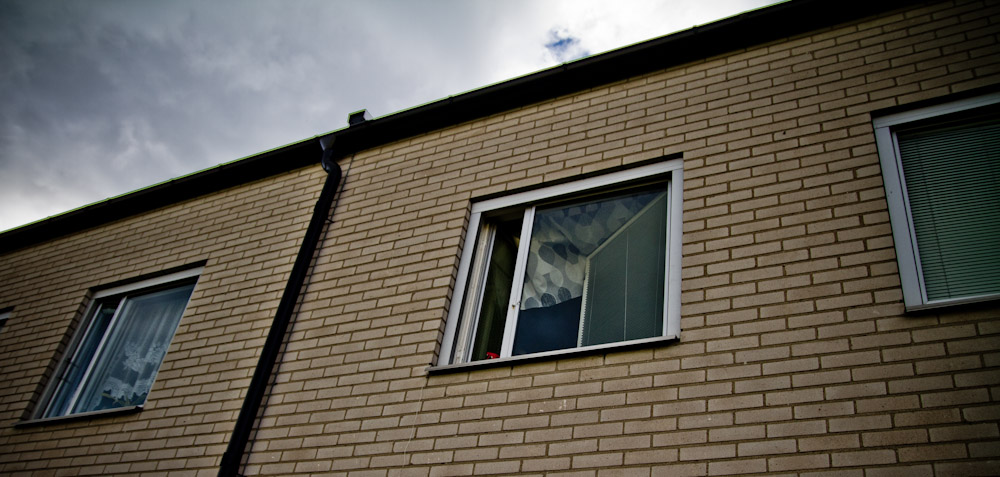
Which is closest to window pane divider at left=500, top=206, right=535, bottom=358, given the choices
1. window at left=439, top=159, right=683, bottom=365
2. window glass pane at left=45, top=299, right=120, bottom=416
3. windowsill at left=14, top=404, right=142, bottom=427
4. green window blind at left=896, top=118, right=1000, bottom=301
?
window at left=439, top=159, right=683, bottom=365

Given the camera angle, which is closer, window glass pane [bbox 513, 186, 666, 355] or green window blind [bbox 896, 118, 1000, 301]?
green window blind [bbox 896, 118, 1000, 301]

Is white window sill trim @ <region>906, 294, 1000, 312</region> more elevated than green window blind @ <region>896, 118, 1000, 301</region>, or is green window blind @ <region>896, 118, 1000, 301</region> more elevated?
green window blind @ <region>896, 118, 1000, 301</region>

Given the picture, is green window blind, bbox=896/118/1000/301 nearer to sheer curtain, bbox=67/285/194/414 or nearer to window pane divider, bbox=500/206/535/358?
window pane divider, bbox=500/206/535/358

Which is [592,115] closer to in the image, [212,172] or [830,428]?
[830,428]

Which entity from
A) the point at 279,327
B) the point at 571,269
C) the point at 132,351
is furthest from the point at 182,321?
the point at 571,269

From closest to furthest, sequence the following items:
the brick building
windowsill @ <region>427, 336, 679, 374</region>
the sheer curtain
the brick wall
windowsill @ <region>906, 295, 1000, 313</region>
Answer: windowsill @ <region>906, 295, 1000, 313</region> < the brick building < windowsill @ <region>427, 336, 679, 374</region> < the brick wall < the sheer curtain

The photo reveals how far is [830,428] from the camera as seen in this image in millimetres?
4066

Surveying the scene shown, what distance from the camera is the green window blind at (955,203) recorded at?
4465 millimetres

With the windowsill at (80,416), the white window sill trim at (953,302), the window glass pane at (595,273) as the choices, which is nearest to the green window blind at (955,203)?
the white window sill trim at (953,302)

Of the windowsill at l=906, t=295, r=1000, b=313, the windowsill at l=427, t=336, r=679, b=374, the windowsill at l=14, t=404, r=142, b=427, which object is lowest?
the windowsill at l=14, t=404, r=142, b=427

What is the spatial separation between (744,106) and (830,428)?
101 inches

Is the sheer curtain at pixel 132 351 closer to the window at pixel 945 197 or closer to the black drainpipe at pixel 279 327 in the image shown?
the black drainpipe at pixel 279 327

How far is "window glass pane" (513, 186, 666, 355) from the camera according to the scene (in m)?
5.34

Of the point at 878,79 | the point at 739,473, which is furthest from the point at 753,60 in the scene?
the point at 739,473
